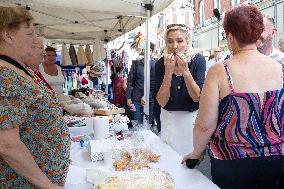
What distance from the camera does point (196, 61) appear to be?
8.05 feet

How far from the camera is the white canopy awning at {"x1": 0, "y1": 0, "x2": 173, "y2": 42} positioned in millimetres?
3752

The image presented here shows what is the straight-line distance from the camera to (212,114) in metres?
1.55

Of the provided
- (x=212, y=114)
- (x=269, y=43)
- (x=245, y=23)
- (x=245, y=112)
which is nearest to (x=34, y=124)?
(x=212, y=114)

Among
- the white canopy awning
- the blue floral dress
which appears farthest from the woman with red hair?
the white canopy awning

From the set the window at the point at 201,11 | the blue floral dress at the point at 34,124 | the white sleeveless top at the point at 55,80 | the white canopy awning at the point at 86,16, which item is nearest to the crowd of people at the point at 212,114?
the blue floral dress at the point at 34,124

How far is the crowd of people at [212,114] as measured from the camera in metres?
1.11

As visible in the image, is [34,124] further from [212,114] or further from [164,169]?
[212,114]

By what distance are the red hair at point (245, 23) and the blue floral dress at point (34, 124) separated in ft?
3.02

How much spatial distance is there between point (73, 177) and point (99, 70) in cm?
822

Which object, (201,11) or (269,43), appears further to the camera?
(201,11)

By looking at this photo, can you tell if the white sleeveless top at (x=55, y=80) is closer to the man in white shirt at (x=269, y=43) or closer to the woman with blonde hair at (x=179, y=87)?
the woman with blonde hair at (x=179, y=87)

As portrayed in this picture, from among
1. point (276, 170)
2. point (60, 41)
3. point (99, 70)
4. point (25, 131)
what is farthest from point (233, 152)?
point (99, 70)

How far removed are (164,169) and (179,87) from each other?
92cm

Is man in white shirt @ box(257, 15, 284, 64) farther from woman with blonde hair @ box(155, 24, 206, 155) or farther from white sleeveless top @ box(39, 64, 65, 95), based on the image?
white sleeveless top @ box(39, 64, 65, 95)
